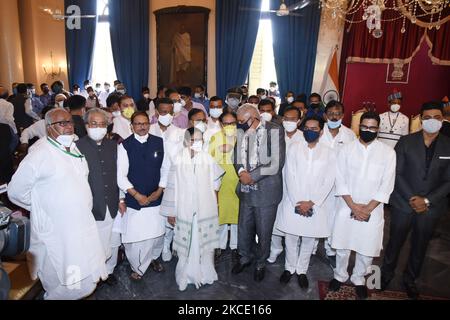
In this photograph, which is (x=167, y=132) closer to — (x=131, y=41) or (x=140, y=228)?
(x=140, y=228)

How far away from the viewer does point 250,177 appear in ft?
10.3

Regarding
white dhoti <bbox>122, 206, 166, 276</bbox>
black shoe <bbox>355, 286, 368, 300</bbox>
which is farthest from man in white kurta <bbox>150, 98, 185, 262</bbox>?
black shoe <bbox>355, 286, 368, 300</bbox>

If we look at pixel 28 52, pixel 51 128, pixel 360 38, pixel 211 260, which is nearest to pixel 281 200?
pixel 211 260

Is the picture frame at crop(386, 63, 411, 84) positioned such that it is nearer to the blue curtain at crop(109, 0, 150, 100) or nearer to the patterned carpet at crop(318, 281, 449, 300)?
the patterned carpet at crop(318, 281, 449, 300)

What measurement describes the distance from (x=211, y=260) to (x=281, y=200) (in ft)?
2.84

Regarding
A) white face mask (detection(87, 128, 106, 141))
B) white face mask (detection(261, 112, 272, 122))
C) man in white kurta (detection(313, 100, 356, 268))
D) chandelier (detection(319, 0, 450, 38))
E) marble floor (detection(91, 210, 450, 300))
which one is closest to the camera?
white face mask (detection(87, 128, 106, 141))

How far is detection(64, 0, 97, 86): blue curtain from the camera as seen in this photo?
32.9ft

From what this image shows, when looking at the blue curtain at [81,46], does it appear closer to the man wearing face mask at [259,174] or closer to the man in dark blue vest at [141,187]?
the man in dark blue vest at [141,187]

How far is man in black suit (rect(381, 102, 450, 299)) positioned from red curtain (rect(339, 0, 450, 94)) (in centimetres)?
488

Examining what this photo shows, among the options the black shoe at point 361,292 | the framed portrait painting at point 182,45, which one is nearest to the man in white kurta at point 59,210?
the black shoe at point 361,292

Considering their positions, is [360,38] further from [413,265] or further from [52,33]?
[52,33]

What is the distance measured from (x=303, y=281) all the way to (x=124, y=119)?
2840 millimetres

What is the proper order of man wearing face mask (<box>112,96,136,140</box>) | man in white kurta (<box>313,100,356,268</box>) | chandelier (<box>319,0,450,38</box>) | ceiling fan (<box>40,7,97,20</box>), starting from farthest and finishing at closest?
ceiling fan (<box>40,7,97,20</box>), chandelier (<box>319,0,450,38</box>), man wearing face mask (<box>112,96,136,140</box>), man in white kurta (<box>313,100,356,268</box>)

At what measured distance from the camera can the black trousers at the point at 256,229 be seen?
10.7 feet
